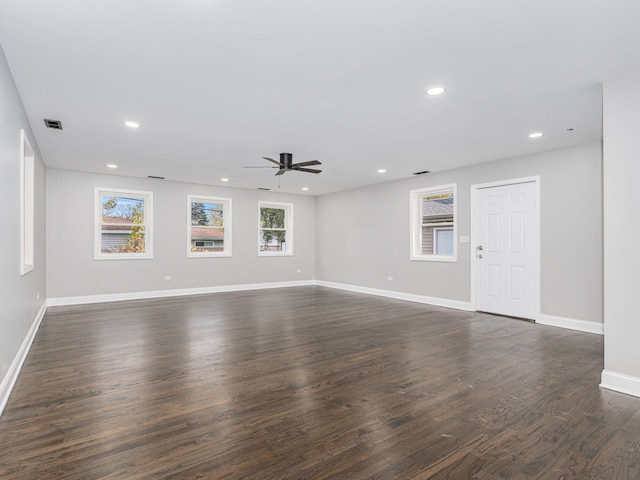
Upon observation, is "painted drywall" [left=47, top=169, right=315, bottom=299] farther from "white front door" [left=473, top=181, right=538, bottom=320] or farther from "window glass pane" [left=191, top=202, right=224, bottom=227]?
"white front door" [left=473, top=181, right=538, bottom=320]

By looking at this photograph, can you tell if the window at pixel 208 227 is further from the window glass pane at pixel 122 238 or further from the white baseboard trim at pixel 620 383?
the white baseboard trim at pixel 620 383

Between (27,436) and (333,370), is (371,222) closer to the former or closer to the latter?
(333,370)

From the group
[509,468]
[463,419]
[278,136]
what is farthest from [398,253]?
[509,468]

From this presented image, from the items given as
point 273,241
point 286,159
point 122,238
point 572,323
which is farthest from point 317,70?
point 273,241

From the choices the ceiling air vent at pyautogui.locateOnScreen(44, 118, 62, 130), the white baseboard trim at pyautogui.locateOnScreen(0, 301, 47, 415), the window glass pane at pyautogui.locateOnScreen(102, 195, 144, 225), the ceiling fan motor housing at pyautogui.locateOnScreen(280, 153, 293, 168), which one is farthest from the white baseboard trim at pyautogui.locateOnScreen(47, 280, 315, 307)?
the ceiling fan motor housing at pyautogui.locateOnScreen(280, 153, 293, 168)

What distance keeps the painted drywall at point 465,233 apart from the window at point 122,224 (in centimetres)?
438

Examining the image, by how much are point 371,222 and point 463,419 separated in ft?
20.1

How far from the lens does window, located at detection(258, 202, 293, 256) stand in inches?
368

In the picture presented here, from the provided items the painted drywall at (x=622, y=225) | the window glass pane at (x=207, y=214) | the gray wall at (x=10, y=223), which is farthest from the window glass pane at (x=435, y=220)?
the gray wall at (x=10, y=223)

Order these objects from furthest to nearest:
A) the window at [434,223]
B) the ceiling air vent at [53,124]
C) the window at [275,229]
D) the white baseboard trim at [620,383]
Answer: the window at [275,229] → the window at [434,223] → the ceiling air vent at [53,124] → the white baseboard trim at [620,383]

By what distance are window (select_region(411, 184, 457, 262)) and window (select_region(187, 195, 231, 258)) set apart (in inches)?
173

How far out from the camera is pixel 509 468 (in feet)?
6.16

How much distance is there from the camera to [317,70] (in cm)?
284

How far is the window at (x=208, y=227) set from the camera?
8.25 meters
